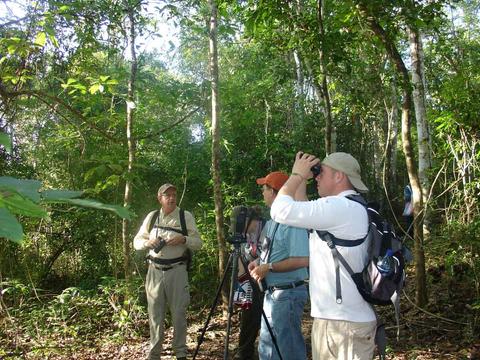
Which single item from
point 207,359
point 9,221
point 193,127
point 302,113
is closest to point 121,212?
point 9,221

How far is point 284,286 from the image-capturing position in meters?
3.37

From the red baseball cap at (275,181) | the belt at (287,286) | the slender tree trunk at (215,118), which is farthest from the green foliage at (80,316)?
the red baseball cap at (275,181)

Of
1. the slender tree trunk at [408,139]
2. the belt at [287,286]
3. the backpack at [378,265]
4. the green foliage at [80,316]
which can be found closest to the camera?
the backpack at [378,265]

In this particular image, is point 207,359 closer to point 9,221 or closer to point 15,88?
point 15,88

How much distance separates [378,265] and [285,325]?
1.34m

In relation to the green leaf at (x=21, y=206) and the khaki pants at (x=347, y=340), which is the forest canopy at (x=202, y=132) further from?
the khaki pants at (x=347, y=340)

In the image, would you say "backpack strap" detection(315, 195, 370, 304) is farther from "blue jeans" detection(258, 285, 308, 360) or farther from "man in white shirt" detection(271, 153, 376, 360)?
"blue jeans" detection(258, 285, 308, 360)

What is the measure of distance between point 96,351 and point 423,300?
411 centimetres

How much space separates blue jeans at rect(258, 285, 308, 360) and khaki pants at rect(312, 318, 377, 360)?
38.0 inches

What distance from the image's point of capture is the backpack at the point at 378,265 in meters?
2.12

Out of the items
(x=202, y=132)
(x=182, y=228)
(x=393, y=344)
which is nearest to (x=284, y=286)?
(x=182, y=228)

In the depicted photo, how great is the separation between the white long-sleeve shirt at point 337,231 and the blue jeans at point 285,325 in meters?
1.01

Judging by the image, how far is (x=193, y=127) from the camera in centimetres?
1023

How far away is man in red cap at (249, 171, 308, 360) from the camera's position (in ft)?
10.7
